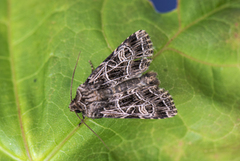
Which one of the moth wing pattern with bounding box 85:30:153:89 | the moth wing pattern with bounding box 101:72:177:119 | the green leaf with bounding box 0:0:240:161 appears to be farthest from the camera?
the moth wing pattern with bounding box 85:30:153:89

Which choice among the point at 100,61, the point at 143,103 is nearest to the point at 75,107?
the point at 100,61

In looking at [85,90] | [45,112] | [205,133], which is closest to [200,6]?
[205,133]

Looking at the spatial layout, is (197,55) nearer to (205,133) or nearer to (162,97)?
(162,97)

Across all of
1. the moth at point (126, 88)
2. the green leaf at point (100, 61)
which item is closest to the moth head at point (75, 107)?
the moth at point (126, 88)

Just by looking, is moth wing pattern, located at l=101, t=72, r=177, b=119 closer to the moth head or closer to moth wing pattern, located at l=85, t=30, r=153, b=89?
moth wing pattern, located at l=85, t=30, r=153, b=89

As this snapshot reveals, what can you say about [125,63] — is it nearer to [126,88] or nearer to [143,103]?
[126,88]

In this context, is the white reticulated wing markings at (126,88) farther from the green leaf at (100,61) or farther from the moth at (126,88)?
the green leaf at (100,61)

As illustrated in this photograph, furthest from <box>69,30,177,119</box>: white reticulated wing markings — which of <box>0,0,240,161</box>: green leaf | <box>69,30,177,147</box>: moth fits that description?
<box>0,0,240,161</box>: green leaf
